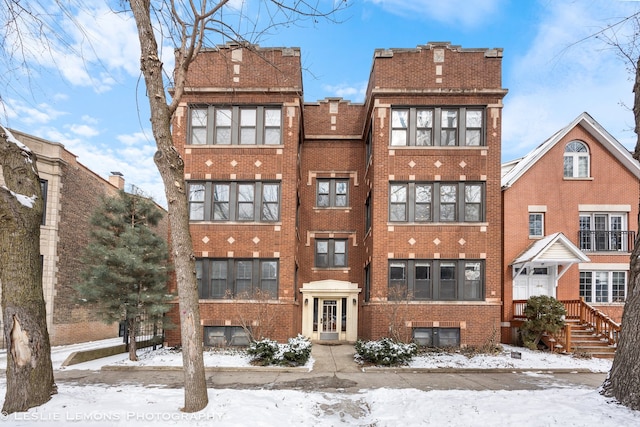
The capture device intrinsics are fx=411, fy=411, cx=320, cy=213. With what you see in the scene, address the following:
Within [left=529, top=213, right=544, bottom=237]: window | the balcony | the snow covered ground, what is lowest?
the snow covered ground

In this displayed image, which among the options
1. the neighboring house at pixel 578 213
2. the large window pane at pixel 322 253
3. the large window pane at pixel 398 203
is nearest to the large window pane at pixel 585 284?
the neighboring house at pixel 578 213

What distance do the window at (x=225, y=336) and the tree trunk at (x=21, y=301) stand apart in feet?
29.4

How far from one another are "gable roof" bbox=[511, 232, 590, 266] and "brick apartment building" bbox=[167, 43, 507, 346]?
1.77 meters

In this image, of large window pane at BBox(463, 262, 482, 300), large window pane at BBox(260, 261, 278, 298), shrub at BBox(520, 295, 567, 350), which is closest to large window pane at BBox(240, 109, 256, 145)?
large window pane at BBox(260, 261, 278, 298)

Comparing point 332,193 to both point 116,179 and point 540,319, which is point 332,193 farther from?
point 116,179

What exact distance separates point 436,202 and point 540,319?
18.6 ft

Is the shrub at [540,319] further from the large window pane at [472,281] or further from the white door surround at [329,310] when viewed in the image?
the white door surround at [329,310]

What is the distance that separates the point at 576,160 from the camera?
18.7 metres

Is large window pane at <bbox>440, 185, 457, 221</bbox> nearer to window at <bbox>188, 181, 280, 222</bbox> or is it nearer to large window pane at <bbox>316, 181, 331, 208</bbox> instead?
large window pane at <bbox>316, 181, 331, 208</bbox>

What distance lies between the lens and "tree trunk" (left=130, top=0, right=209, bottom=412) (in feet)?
22.2

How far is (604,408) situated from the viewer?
671 centimetres

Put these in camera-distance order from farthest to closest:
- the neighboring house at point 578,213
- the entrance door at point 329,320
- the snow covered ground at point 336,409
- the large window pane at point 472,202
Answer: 1. the entrance door at point 329,320
2. the neighboring house at point 578,213
3. the large window pane at point 472,202
4. the snow covered ground at point 336,409

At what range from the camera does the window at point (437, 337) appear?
15625 millimetres

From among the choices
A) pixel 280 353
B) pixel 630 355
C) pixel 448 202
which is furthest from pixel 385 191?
pixel 630 355
